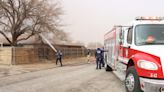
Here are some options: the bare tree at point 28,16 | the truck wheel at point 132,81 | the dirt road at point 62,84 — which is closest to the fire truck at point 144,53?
the truck wheel at point 132,81

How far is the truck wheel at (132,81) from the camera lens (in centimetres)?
901

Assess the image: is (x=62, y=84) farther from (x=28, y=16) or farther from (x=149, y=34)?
(x=28, y=16)

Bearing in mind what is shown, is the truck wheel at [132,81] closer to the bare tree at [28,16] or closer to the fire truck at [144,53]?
the fire truck at [144,53]

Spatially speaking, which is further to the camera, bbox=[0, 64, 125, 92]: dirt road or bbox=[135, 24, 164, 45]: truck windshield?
bbox=[0, 64, 125, 92]: dirt road

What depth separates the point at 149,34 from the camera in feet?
32.7

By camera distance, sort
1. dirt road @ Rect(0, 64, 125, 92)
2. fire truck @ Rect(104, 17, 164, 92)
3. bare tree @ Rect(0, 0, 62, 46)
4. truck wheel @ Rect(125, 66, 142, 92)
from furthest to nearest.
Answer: bare tree @ Rect(0, 0, 62, 46), dirt road @ Rect(0, 64, 125, 92), truck wheel @ Rect(125, 66, 142, 92), fire truck @ Rect(104, 17, 164, 92)

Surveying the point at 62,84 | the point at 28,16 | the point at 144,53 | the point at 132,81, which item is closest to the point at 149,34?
the point at 144,53

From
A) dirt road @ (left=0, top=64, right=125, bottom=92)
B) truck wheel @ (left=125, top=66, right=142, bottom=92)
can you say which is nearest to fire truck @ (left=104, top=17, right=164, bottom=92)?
truck wheel @ (left=125, top=66, right=142, bottom=92)

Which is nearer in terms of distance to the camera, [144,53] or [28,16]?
[144,53]

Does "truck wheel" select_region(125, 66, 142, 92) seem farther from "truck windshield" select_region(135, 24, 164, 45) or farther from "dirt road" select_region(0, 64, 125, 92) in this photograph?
"dirt road" select_region(0, 64, 125, 92)

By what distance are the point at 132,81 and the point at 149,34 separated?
162cm

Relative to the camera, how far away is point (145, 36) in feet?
32.6

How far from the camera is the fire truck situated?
8.29 m

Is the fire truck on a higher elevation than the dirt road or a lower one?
higher
